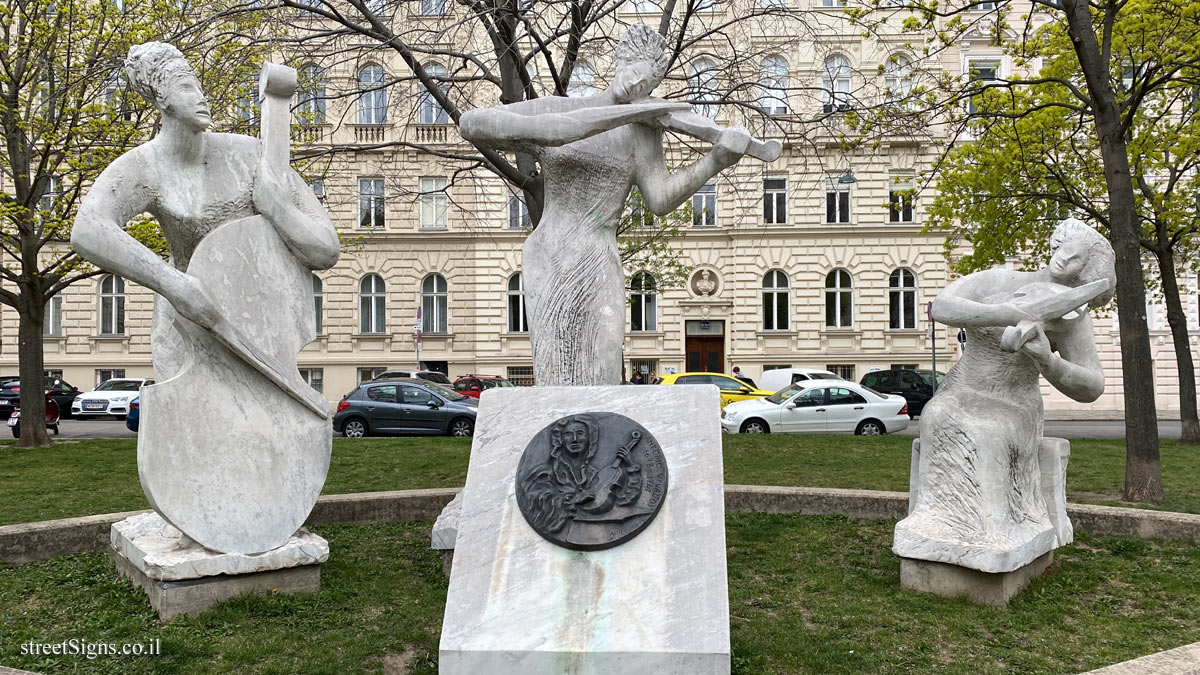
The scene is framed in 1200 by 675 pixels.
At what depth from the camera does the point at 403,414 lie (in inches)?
685

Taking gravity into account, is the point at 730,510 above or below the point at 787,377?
below

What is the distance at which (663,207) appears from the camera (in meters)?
4.42

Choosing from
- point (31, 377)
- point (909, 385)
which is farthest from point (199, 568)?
point (909, 385)

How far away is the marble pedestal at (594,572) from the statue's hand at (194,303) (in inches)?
56.8

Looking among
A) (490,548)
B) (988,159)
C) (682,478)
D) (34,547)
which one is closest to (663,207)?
(682,478)

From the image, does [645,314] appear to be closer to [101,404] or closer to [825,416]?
[825,416]

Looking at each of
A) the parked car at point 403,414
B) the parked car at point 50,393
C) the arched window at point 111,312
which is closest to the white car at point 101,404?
the parked car at point 50,393

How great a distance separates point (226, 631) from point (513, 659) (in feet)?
5.34

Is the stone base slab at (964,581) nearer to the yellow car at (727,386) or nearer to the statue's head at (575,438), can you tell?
the statue's head at (575,438)

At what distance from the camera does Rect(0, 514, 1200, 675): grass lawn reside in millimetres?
3637

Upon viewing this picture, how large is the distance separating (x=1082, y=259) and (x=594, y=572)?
3.05 metres

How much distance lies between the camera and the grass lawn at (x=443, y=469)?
8.10 meters

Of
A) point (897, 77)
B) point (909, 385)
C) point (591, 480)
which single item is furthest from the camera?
point (909, 385)

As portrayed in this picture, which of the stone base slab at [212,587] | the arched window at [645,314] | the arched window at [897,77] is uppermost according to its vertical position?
the arched window at [897,77]
